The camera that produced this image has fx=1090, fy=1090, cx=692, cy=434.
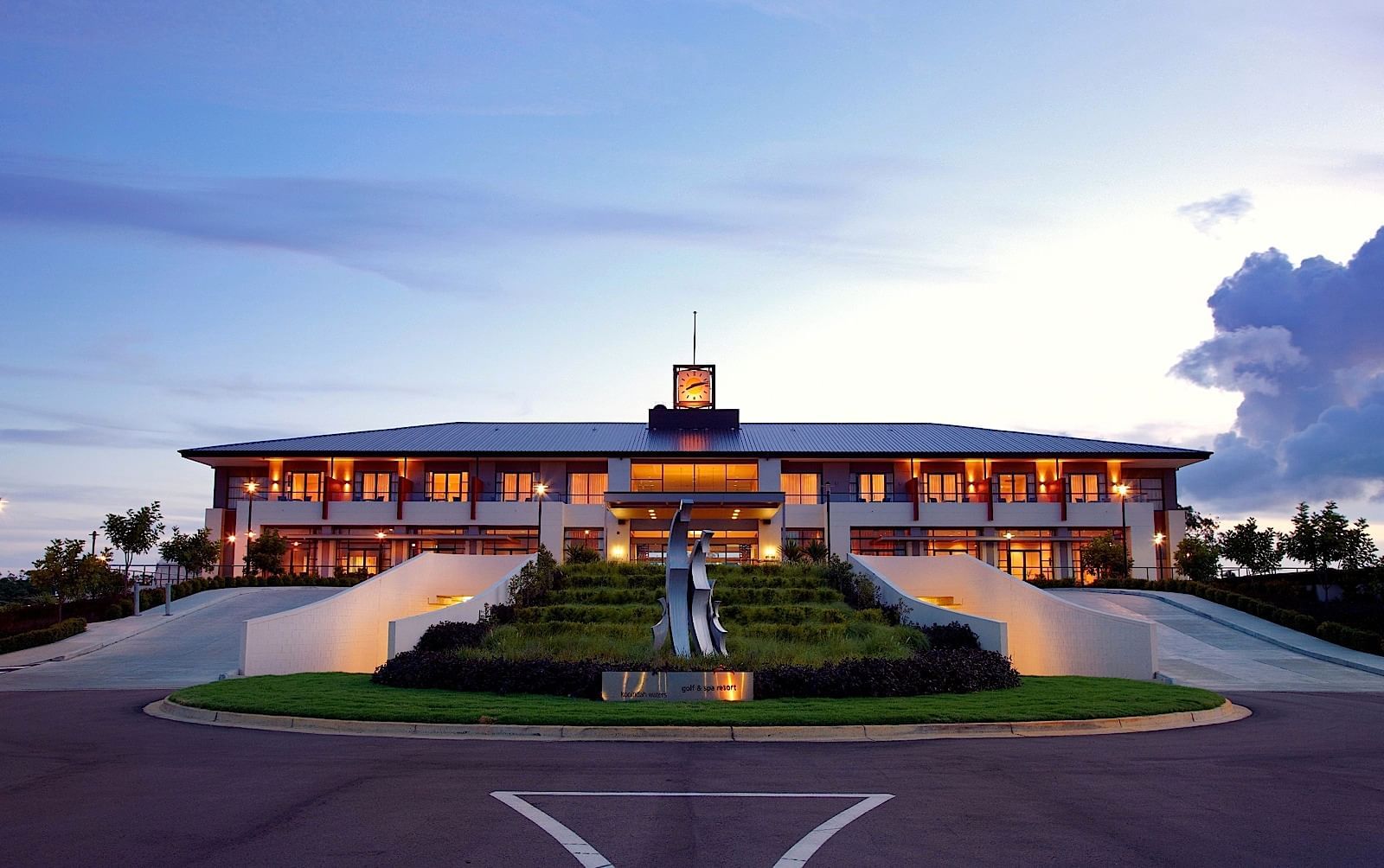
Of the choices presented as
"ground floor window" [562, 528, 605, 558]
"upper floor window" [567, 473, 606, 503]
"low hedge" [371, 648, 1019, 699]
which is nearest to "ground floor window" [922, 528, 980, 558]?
"ground floor window" [562, 528, 605, 558]

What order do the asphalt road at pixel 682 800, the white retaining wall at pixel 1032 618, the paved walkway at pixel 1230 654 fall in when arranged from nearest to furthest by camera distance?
the asphalt road at pixel 682 800 < the paved walkway at pixel 1230 654 < the white retaining wall at pixel 1032 618

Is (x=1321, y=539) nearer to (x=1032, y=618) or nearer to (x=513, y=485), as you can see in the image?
(x=1032, y=618)

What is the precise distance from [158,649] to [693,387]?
35.9 metres

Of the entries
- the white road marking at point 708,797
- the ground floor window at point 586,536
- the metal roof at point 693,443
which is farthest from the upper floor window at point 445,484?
the white road marking at point 708,797

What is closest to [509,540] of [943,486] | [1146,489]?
[943,486]

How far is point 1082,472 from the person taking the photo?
56.4 m

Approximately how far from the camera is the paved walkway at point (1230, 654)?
24.5 m

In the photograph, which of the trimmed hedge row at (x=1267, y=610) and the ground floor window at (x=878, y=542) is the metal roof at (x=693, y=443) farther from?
the trimmed hedge row at (x=1267, y=610)

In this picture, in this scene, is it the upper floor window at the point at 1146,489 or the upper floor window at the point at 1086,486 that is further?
the upper floor window at the point at 1146,489

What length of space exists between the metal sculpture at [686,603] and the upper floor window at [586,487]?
33455mm

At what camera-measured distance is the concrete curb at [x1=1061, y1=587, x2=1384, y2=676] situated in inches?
1056

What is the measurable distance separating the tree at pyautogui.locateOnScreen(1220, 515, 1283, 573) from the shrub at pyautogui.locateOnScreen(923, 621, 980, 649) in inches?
907

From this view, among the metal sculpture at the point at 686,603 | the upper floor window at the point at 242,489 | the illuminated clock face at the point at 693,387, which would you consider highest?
the illuminated clock face at the point at 693,387

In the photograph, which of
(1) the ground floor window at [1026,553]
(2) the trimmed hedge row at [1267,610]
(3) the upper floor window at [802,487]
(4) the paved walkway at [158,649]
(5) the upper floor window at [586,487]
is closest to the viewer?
(4) the paved walkway at [158,649]
